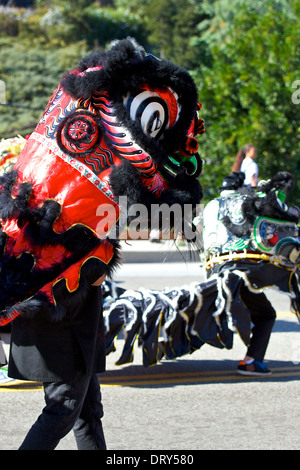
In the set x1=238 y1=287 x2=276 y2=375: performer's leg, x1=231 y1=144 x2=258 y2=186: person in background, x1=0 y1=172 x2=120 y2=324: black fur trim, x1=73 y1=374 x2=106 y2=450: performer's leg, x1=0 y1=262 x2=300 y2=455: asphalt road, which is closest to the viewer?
x1=0 y1=172 x2=120 y2=324: black fur trim

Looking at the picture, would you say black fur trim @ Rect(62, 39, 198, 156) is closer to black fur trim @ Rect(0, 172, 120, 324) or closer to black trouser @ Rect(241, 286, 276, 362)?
black fur trim @ Rect(0, 172, 120, 324)

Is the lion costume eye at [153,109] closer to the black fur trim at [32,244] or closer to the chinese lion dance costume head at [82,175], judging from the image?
the chinese lion dance costume head at [82,175]

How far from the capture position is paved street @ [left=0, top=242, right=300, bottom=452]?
420 cm

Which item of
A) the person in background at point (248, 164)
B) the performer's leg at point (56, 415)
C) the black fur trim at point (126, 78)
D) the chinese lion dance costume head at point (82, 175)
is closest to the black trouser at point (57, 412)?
the performer's leg at point (56, 415)

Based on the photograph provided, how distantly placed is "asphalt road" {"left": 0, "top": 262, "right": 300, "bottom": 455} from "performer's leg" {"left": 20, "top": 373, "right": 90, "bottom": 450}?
3.95ft

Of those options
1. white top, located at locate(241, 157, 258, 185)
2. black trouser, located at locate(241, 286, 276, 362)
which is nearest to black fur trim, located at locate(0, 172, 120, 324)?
black trouser, located at locate(241, 286, 276, 362)

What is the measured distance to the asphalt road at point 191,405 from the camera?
419 cm

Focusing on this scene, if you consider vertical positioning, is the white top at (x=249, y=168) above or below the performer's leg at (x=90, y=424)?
above

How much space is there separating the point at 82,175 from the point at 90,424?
1.14m

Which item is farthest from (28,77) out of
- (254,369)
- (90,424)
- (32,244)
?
(32,244)

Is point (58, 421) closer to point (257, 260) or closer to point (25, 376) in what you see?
point (25, 376)

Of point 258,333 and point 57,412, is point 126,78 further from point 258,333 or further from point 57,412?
point 258,333

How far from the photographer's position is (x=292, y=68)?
655 inches

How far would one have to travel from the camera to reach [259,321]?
19.0ft
